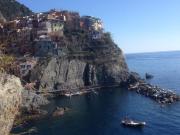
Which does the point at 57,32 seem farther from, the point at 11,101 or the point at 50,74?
the point at 11,101

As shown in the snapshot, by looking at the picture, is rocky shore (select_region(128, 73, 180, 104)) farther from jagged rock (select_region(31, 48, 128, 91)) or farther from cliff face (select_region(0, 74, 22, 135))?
cliff face (select_region(0, 74, 22, 135))

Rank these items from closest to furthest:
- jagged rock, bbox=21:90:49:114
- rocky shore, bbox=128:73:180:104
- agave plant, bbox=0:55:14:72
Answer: agave plant, bbox=0:55:14:72, jagged rock, bbox=21:90:49:114, rocky shore, bbox=128:73:180:104

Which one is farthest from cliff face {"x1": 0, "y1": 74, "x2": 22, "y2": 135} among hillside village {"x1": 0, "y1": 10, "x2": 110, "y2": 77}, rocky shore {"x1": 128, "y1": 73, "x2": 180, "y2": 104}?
hillside village {"x1": 0, "y1": 10, "x2": 110, "y2": 77}

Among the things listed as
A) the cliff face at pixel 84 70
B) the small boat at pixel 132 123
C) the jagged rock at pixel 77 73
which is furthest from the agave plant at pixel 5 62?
the cliff face at pixel 84 70

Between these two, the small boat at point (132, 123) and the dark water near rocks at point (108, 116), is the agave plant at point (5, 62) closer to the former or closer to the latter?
the dark water near rocks at point (108, 116)

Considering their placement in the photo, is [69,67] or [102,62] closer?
[69,67]

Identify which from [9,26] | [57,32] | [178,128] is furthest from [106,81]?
[9,26]
